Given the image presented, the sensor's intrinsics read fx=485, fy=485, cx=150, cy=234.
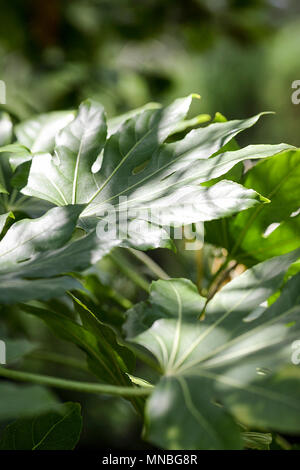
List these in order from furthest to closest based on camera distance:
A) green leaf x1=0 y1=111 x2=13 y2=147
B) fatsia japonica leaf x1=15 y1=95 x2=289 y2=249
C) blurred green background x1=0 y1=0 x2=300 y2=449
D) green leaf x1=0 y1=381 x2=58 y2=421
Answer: blurred green background x1=0 y1=0 x2=300 y2=449
green leaf x1=0 y1=111 x2=13 y2=147
fatsia japonica leaf x1=15 y1=95 x2=289 y2=249
green leaf x1=0 y1=381 x2=58 y2=421

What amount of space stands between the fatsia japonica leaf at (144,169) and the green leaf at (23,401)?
160 mm

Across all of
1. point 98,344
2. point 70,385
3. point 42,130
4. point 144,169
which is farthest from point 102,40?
point 70,385

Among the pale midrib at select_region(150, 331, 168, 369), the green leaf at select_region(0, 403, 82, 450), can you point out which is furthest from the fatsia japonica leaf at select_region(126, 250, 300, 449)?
the green leaf at select_region(0, 403, 82, 450)

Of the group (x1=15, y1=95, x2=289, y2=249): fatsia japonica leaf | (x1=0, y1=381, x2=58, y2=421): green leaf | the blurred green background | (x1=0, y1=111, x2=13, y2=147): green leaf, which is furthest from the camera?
the blurred green background

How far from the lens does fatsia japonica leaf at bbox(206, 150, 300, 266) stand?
0.47m

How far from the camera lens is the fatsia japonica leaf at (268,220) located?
47 cm

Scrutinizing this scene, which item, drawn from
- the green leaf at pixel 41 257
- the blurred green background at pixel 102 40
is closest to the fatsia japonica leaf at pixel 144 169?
the green leaf at pixel 41 257

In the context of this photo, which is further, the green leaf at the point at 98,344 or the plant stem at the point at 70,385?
the green leaf at the point at 98,344

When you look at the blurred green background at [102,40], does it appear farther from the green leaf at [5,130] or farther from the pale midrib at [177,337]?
the pale midrib at [177,337]

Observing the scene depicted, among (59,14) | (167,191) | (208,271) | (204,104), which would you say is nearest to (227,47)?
(204,104)

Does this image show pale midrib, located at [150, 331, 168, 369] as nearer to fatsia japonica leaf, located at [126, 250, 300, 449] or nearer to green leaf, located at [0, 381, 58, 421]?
fatsia japonica leaf, located at [126, 250, 300, 449]

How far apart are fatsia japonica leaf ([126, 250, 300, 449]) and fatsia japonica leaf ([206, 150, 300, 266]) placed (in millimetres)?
86

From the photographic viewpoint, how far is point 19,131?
2.12ft
